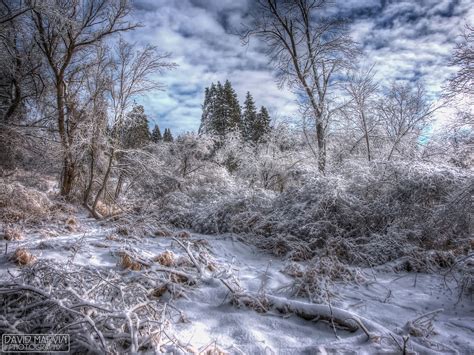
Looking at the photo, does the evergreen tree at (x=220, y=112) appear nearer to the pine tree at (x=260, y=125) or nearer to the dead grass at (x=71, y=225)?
the pine tree at (x=260, y=125)

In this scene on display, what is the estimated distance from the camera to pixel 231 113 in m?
26.2

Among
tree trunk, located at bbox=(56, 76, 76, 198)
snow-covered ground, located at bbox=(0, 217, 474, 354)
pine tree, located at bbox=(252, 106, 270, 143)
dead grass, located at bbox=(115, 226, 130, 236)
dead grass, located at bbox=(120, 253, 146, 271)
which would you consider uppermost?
pine tree, located at bbox=(252, 106, 270, 143)

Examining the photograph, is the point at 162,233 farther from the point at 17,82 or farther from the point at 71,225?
the point at 17,82

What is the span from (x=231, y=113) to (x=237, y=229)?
21062 millimetres

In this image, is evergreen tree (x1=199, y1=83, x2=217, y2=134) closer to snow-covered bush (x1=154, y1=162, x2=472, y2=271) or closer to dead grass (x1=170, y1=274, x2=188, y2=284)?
snow-covered bush (x1=154, y1=162, x2=472, y2=271)

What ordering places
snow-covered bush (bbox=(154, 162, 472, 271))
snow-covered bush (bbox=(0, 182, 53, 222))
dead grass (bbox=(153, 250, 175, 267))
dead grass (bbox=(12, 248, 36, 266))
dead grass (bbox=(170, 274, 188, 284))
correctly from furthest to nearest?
1. snow-covered bush (bbox=(0, 182, 53, 222))
2. snow-covered bush (bbox=(154, 162, 472, 271))
3. dead grass (bbox=(153, 250, 175, 267))
4. dead grass (bbox=(12, 248, 36, 266))
5. dead grass (bbox=(170, 274, 188, 284))

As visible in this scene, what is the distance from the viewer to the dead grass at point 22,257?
3564 millimetres

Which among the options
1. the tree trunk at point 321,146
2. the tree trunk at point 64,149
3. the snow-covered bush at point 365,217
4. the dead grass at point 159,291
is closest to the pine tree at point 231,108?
the tree trunk at point 321,146

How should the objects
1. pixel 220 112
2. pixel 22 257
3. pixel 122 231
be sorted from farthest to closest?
pixel 220 112, pixel 122 231, pixel 22 257

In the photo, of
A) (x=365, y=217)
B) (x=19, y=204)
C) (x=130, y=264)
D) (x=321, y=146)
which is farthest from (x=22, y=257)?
(x=321, y=146)

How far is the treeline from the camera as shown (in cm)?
2505

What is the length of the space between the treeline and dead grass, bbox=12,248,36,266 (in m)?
19.3

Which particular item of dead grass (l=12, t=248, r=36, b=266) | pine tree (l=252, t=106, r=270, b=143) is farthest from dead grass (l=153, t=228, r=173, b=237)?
pine tree (l=252, t=106, r=270, b=143)

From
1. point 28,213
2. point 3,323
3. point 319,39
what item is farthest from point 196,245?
point 319,39
